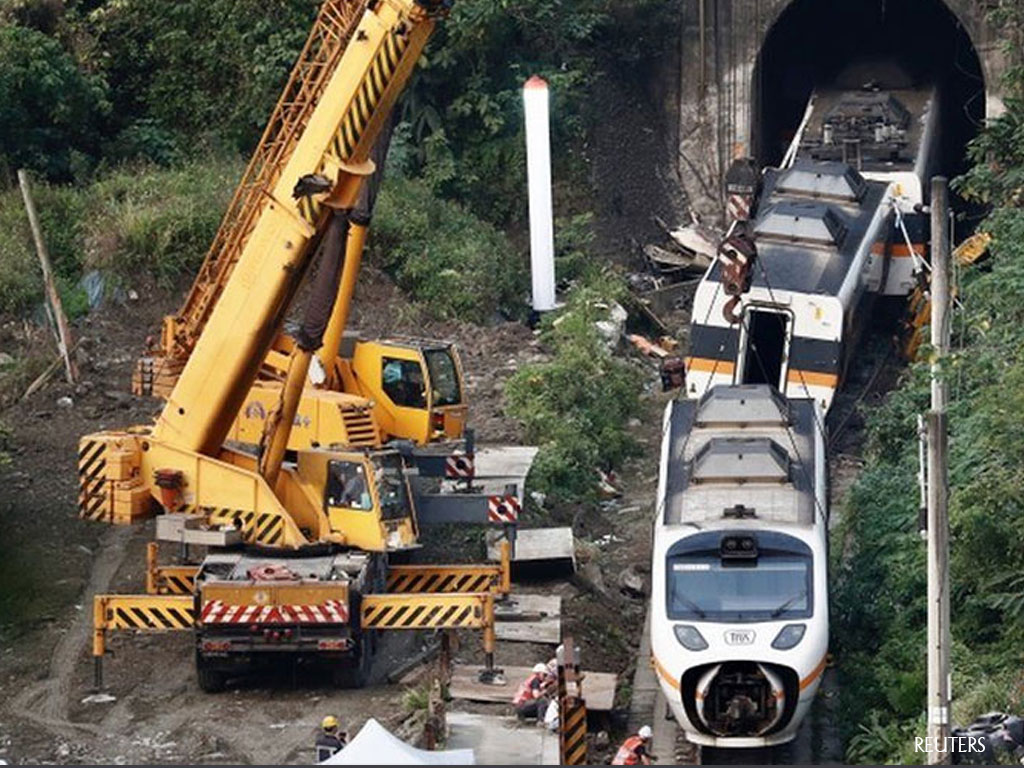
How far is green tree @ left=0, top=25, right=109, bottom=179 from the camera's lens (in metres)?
40.2

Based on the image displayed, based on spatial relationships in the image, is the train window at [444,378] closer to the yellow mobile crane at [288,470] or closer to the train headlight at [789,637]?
the yellow mobile crane at [288,470]

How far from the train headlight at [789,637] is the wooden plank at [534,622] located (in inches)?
155

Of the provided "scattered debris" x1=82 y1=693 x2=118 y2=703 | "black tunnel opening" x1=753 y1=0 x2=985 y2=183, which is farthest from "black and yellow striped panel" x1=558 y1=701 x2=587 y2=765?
"black tunnel opening" x1=753 y1=0 x2=985 y2=183

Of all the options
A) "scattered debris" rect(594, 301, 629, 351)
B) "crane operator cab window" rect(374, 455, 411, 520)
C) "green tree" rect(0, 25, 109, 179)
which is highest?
"green tree" rect(0, 25, 109, 179)

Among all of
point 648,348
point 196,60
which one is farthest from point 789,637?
point 196,60

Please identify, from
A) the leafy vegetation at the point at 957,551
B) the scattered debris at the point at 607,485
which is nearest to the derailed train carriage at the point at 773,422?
the leafy vegetation at the point at 957,551

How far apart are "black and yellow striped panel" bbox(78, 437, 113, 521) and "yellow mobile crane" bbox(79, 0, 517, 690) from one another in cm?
2

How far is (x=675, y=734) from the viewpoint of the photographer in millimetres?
25453

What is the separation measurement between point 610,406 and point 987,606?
1055 cm

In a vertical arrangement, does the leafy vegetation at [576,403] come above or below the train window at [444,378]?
below

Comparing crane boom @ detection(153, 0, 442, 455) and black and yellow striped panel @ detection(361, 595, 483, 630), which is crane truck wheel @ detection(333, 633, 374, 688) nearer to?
black and yellow striped panel @ detection(361, 595, 483, 630)

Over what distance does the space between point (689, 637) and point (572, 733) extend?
169 cm

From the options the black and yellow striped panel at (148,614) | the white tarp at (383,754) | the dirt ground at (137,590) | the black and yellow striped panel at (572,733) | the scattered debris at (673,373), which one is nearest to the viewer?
the white tarp at (383,754)

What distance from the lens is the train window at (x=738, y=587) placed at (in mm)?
23953
